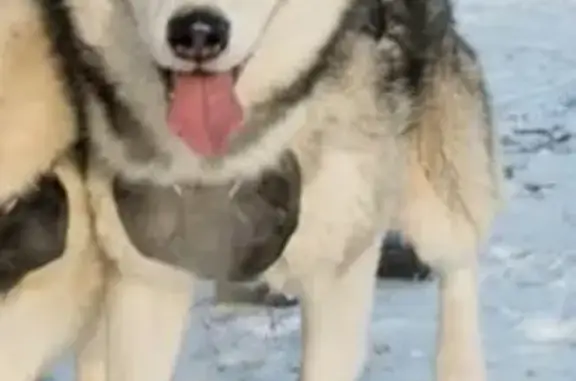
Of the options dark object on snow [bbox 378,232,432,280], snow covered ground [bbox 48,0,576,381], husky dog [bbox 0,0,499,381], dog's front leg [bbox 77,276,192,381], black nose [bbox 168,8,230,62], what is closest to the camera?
black nose [bbox 168,8,230,62]

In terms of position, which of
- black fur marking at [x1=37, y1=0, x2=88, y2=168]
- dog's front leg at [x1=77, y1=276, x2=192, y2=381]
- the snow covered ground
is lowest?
the snow covered ground

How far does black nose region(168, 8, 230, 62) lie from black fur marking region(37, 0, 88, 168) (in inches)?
6.1

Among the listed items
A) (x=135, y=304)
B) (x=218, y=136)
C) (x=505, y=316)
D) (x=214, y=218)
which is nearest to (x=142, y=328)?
(x=135, y=304)

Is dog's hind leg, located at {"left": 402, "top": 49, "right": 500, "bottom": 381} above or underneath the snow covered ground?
above

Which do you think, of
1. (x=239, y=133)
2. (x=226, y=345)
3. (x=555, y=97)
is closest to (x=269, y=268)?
(x=239, y=133)

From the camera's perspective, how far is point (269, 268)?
1.32 m

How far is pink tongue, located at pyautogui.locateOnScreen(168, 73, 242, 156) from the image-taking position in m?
1.18

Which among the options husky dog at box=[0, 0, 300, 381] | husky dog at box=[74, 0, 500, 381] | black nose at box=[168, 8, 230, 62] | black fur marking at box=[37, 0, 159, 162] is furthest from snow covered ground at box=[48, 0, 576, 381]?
black nose at box=[168, 8, 230, 62]

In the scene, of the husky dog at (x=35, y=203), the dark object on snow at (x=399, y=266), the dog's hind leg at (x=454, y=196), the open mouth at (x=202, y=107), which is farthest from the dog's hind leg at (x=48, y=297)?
the dark object on snow at (x=399, y=266)

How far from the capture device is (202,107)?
1.18 metres

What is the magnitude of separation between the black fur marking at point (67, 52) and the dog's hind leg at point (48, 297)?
56 millimetres

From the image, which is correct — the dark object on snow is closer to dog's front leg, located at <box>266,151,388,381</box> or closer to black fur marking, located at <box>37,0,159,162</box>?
dog's front leg, located at <box>266,151,388,381</box>

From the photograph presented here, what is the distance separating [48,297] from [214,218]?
16 centimetres

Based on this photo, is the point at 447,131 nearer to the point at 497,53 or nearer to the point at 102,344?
the point at 102,344
